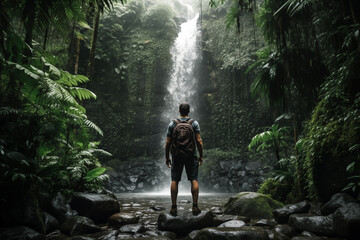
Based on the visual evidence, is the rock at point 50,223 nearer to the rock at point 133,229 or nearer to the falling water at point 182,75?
the rock at point 133,229

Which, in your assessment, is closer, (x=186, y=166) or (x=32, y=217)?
(x=32, y=217)

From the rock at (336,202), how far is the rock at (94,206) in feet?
11.6

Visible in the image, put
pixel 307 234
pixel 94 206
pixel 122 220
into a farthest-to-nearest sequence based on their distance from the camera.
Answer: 1. pixel 94 206
2. pixel 122 220
3. pixel 307 234

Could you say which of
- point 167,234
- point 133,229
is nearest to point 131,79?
point 133,229

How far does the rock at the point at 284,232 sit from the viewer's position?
9.19 feet

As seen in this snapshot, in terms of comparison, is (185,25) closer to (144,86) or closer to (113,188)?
(144,86)

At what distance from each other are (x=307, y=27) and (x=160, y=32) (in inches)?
619

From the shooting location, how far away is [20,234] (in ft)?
8.52

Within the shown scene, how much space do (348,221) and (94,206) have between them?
3.74 m

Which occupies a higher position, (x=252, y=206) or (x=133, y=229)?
(x=252, y=206)

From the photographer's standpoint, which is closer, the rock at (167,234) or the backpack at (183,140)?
the rock at (167,234)

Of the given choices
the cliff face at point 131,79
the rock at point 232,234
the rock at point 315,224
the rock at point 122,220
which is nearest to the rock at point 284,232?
the rock at point 315,224

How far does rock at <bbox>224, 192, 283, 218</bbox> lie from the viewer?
4.12 meters

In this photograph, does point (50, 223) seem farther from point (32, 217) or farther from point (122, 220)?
point (122, 220)
